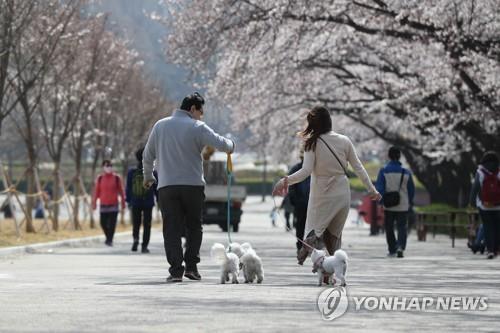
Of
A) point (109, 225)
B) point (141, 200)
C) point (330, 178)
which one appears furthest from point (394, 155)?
point (330, 178)

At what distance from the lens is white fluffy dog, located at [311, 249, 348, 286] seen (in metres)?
13.7

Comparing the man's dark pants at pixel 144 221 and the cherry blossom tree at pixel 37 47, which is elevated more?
the cherry blossom tree at pixel 37 47

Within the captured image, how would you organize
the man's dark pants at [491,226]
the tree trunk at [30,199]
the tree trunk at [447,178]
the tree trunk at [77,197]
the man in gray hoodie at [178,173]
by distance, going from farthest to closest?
the tree trunk at [447,178], the tree trunk at [77,197], the tree trunk at [30,199], the man's dark pants at [491,226], the man in gray hoodie at [178,173]

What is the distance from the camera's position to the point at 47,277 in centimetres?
1627

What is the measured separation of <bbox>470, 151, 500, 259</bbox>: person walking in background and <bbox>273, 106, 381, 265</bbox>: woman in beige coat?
9066mm

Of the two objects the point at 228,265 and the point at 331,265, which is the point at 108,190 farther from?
the point at 331,265

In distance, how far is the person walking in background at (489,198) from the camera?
23391mm

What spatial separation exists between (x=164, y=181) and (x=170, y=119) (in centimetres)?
64

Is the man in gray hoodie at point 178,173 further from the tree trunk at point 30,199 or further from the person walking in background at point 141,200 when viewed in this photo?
the tree trunk at point 30,199

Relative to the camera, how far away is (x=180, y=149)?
48.4 ft

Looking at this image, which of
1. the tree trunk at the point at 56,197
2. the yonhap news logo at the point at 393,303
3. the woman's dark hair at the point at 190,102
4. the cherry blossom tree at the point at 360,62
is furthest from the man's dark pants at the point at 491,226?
the tree trunk at the point at 56,197

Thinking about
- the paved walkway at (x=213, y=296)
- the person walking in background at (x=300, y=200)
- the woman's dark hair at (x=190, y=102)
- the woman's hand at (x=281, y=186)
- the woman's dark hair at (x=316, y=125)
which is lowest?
the paved walkway at (x=213, y=296)

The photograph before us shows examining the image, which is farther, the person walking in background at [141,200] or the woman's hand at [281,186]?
the person walking in background at [141,200]

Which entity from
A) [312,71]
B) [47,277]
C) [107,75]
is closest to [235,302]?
[47,277]
